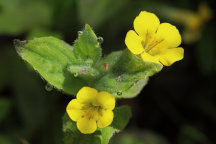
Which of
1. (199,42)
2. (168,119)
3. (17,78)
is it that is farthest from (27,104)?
(199,42)

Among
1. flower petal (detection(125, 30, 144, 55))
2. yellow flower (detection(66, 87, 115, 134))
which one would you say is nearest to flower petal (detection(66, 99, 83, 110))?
yellow flower (detection(66, 87, 115, 134))

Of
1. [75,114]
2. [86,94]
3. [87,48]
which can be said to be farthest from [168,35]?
[75,114]

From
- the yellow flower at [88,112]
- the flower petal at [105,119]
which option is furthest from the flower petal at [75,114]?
the flower petal at [105,119]

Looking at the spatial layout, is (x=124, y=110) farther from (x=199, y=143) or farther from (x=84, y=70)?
(x=199, y=143)

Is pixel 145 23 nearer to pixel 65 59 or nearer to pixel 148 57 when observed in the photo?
pixel 148 57

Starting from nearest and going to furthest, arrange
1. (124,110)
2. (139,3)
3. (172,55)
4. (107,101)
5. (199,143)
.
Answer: (107,101) → (172,55) → (124,110) → (199,143) → (139,3)

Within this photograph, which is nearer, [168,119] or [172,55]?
[172,55]

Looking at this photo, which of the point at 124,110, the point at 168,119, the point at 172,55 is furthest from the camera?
the point at 168,119

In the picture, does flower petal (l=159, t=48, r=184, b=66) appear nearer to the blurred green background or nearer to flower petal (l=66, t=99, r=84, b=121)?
flower petal (l=66, t=99, r=84, b=121)
